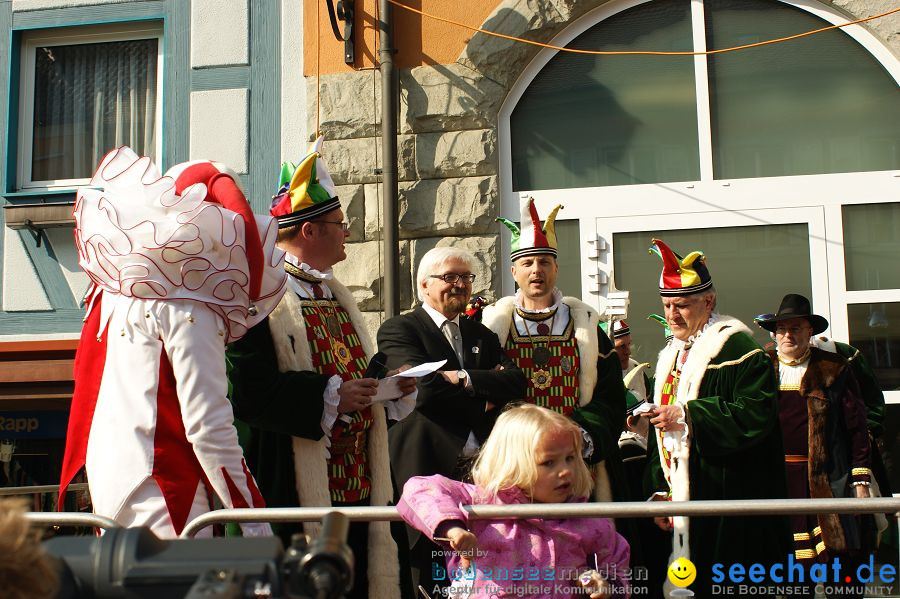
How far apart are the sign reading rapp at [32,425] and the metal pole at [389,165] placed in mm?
2733

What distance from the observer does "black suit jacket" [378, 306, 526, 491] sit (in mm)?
4434

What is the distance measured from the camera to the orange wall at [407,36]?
7.27 m

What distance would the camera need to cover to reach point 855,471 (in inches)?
230

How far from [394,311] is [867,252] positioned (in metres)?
3.03

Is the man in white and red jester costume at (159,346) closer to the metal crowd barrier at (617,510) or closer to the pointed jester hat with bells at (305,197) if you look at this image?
the metal crowd barrier at (617,510)

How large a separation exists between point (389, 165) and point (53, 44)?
2.98 metres

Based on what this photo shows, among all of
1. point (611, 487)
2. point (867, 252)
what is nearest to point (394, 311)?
point (611, 487)

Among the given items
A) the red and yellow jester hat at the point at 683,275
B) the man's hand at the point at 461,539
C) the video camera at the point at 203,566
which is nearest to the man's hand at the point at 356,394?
the man's hand at the point at 461,539

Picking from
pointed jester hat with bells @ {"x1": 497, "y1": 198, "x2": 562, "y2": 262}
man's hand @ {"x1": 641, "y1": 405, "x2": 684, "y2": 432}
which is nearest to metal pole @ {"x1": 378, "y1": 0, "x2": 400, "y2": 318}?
pointed jester hat with bells @ {"x1": 497, "y1": 198, "x2": 562, "y2": 262}

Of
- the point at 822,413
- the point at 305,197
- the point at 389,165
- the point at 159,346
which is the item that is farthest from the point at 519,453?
the point at 389,165

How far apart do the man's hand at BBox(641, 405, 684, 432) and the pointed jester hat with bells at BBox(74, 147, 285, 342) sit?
6.43ft

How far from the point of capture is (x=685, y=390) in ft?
16.2

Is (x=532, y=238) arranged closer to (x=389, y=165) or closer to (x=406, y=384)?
(x=406, y=384)

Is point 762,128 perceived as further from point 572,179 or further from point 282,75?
point 282,75
